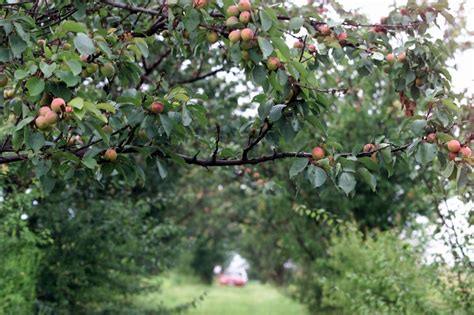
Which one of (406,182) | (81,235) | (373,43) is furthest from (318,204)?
(373,43)

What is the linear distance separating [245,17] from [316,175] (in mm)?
698

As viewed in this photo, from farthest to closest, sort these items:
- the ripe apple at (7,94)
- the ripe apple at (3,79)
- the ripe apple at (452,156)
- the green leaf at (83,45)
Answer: the ripe apple at (7,94), the ripe apple at (3,79), the ripe apple at (452,156), the green leaf at (83,45)

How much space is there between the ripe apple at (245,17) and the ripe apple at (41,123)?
85cm

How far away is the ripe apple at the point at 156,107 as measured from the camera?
242cm

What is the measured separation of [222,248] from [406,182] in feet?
35.5

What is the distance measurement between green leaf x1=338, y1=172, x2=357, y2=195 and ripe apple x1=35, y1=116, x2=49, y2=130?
1.15 meters

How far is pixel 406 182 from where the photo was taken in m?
8.47

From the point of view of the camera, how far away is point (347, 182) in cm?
230

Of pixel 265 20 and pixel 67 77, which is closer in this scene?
pixel 67 77

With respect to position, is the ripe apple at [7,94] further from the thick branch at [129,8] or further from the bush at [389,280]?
the bush at [389,280]

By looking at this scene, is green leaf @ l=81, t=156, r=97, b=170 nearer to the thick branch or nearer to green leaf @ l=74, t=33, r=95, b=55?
green leaf @ l=74, t=33, r=95, b=55

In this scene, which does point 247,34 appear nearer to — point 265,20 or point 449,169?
point 265,20

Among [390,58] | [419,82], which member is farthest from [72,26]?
[419,82]

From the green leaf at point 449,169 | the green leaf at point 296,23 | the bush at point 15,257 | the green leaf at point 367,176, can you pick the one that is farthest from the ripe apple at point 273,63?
the bush at point 15,257
